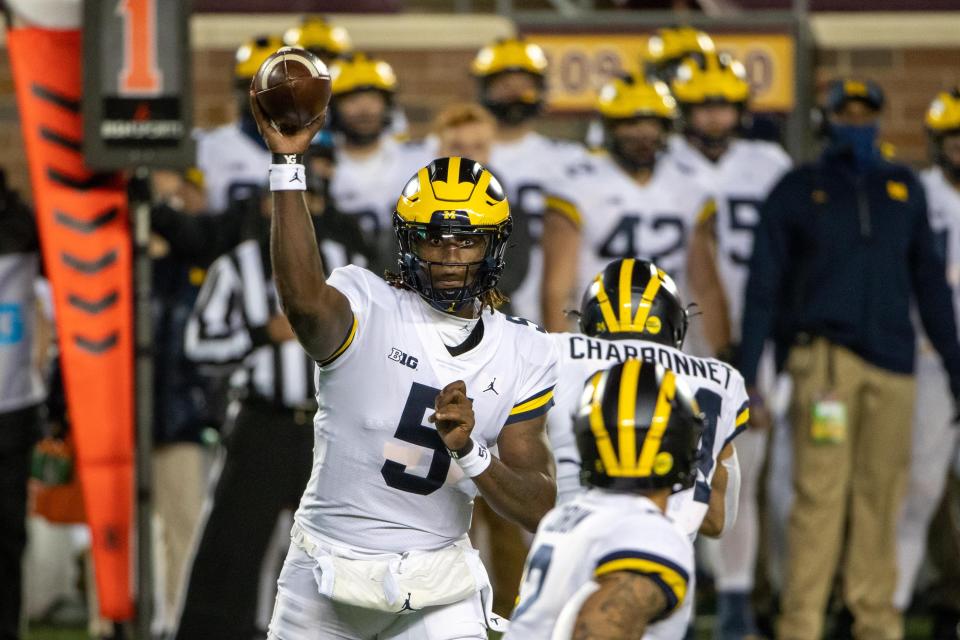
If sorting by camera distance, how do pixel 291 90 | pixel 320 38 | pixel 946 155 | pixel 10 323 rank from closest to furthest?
pixel 291 90, pixel 10 323, pixel 946 155, pixel 320 38

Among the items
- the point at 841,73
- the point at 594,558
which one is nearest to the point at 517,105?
the point at 841,73

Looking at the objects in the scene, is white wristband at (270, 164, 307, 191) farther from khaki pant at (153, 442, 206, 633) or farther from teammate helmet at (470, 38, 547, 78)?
teammate helmet at (470, 38, 547, 78)

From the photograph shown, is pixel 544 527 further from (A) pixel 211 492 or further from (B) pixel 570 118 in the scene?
(B) pixel 570 118

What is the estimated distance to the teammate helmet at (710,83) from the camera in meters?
8.75

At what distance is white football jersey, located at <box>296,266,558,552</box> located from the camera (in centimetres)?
457

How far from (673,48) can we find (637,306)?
4.46 metres

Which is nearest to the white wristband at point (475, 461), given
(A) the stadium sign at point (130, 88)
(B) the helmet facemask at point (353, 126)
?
(A) the stadium sign at point (130, 88)

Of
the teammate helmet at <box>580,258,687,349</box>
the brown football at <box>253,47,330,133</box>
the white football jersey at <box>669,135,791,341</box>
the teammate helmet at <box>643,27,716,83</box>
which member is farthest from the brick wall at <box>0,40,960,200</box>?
the brown football at <box>253,47,330,133</box>

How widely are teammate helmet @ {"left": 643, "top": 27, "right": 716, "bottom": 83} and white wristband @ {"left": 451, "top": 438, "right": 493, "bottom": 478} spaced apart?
5.03 m

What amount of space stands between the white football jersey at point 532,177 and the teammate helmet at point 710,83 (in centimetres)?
58

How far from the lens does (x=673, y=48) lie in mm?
9570

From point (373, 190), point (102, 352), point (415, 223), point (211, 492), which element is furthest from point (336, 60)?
point (415, 223)

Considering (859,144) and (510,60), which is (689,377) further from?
(510,60)

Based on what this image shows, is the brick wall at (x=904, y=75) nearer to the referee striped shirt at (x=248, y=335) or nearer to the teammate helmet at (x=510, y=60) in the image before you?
the teammate helmet at (x=510, y=60)
